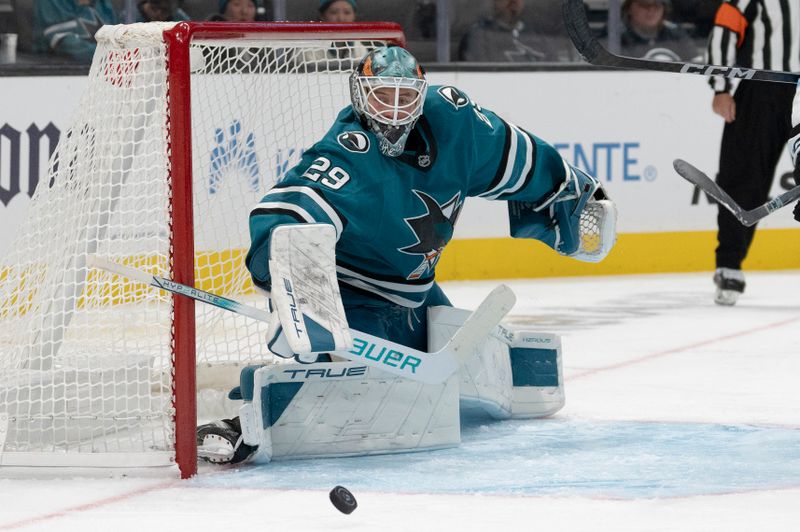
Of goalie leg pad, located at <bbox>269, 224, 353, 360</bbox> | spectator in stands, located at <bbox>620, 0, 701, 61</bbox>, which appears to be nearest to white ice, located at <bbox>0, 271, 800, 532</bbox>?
goalie leg pad, located at <bbox>269, 224, 353, 360</bbox>

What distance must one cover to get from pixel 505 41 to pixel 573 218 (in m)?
3.31

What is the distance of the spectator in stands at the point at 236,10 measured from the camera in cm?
612

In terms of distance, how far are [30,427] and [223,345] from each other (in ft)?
2.55

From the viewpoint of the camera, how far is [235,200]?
3.74m

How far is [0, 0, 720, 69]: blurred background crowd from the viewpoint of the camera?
588 cm

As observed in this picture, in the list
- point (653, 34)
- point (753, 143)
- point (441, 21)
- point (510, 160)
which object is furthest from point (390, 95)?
point (653, 34)

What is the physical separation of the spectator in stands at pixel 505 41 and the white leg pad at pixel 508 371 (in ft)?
10.6

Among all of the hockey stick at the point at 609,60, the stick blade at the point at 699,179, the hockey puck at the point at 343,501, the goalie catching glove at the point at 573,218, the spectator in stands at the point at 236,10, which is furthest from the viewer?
the spectator in stands at the point at 236,10

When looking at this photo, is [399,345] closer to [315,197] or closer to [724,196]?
[315,197]

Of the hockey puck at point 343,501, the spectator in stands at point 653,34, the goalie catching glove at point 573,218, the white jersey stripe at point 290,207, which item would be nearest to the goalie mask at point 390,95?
the white jersey stripe at point 290,207

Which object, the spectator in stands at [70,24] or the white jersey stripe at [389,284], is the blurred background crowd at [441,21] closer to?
the spectator in stands at [70,24]

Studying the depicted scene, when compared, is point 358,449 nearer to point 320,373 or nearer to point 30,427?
point 320,373

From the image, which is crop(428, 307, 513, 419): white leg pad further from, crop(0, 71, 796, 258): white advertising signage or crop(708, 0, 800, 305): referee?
crop(0, 71, 796, 258): white advertising signage

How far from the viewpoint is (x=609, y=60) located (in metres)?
3.11
